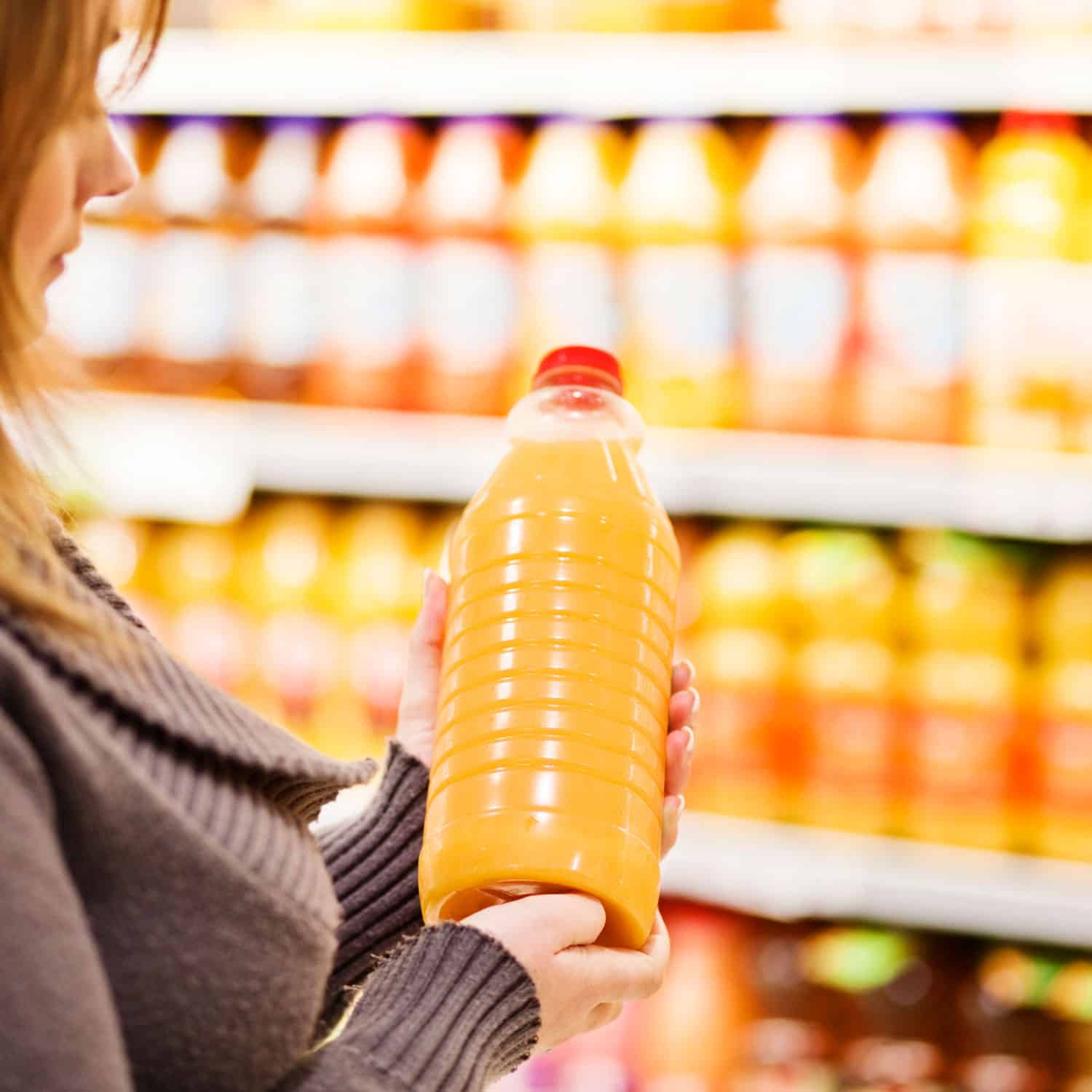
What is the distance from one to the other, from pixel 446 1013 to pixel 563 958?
0.29 ft

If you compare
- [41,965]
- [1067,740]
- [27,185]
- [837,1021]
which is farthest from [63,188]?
[837,1021]

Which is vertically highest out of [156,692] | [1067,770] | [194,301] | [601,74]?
[601,74]

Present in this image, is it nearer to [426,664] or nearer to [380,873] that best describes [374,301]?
[426,664]

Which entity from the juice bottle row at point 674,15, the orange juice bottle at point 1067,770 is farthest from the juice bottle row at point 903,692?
the juice bottle row at point 674,15

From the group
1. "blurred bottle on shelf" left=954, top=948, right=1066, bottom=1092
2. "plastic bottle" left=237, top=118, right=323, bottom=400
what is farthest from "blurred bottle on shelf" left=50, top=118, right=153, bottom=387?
"blurred bottle on shelf" left=954, top=948, right=1066, bottom=1092

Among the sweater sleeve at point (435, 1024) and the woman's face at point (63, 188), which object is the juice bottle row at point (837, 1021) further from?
the woman's face at point (63, 188)

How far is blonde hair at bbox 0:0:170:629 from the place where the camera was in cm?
56

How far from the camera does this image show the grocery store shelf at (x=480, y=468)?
1.44 m

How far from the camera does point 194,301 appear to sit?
5.53ft

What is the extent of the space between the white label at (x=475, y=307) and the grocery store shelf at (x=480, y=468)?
74 mm

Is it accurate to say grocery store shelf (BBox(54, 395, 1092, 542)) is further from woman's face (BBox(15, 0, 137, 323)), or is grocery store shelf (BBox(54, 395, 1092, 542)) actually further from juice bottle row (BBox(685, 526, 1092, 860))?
woman's face (BBox(15, 0, 137, 323))

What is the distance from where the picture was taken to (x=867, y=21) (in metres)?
1.49

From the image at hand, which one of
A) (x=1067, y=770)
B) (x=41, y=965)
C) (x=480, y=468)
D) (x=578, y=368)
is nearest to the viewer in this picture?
(x=41, y=965)

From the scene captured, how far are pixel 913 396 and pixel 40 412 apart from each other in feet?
3.50
